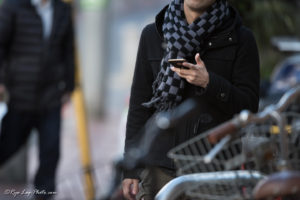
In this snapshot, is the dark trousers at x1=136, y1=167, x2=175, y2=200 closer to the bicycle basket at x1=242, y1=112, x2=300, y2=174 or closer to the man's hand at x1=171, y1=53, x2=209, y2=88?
the man's hand at x1=171, y1=53, x2=209, y2=88

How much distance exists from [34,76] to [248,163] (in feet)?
11.0

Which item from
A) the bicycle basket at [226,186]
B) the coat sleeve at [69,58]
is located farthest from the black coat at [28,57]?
the bicycle basket at [226,186]

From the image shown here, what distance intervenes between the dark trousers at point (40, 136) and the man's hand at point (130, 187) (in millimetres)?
2484

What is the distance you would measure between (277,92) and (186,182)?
390 centimetres

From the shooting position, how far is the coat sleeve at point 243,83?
3.32m

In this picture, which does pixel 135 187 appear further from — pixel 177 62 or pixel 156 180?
pixel 177 62

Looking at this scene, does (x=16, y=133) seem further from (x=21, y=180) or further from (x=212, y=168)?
(x=212, y=168)

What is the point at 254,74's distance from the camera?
3.41 meters

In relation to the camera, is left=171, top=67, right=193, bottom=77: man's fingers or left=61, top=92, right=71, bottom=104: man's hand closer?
left=171, top=67, right=193, bottom=77: man's fingers

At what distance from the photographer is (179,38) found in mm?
3369

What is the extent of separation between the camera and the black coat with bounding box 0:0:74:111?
19.3 ft

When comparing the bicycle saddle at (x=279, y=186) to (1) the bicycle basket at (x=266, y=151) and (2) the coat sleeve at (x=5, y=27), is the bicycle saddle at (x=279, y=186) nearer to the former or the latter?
(1) the bicycle basket at (x=266, y=151)

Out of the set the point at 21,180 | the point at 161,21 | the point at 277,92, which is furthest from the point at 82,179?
the point at 161,21

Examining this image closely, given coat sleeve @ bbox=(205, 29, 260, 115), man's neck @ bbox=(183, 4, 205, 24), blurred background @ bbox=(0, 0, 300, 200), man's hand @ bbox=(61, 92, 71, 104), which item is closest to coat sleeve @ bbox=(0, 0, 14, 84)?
man's hand @ bbox=(61, 92, 71, 104)
